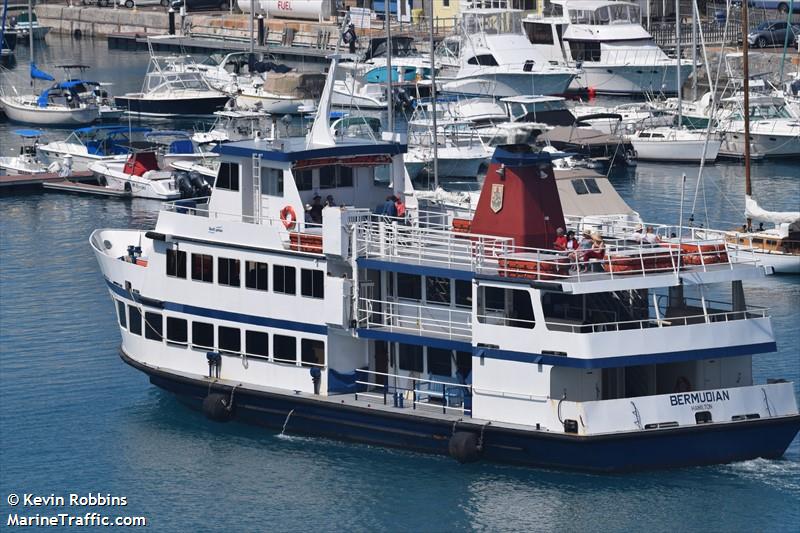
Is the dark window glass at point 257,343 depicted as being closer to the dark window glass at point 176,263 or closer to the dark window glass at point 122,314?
the dark window glass at point 176,263

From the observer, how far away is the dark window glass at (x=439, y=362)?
1267 inches

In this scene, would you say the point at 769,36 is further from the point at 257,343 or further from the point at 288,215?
the point at 257,343

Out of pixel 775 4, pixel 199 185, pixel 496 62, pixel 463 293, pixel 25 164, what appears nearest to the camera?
pixel 463 293

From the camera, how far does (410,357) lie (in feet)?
107

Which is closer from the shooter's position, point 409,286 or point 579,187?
point 409,286

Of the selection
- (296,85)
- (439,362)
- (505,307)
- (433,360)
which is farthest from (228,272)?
(296,85)

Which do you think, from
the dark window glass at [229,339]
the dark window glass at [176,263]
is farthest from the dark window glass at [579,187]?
the dark window glass at [229,339]

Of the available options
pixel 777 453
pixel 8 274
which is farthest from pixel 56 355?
pixel 777 453

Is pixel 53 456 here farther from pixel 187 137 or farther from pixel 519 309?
pixel 187 137

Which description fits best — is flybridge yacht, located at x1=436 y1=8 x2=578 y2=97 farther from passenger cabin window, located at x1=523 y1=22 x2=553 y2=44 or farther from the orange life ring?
the orange life ring

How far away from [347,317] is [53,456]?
22.8 feet

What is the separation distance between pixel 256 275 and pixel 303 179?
2.35 metres

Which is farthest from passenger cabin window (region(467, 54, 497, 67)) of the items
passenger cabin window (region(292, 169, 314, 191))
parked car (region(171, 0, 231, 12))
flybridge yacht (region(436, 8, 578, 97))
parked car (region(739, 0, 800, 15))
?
passenger cabin window (region(292, 169, 314, 191))

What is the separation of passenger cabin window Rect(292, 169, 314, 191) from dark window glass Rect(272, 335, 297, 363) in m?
3.18
